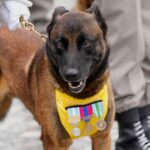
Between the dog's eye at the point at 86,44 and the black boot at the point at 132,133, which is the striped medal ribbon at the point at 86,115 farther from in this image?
the black boot at the point at 132,133

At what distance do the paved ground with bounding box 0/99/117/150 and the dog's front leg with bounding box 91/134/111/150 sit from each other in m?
0.61

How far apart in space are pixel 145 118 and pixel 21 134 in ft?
3.22

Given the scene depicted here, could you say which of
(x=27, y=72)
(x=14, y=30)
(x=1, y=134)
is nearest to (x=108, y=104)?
(x=27, y=72)

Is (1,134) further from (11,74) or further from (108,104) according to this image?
(108,104)

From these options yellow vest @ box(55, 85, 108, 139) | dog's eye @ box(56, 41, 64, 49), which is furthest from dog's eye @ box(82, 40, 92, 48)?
yellow vest @ box(55, 85, 108, 139)

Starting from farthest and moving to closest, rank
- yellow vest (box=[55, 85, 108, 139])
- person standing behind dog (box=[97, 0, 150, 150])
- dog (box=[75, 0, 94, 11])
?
dog (box=[75, 0, 94, 11]) < person standing behind dog (box=[97, 0, 150, 150]) < yellow vest (box=[55, 85, 108, 139])

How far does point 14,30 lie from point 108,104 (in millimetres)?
910

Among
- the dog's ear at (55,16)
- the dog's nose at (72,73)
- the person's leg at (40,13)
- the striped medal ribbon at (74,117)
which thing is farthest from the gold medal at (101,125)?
the person's leg at (40,13)

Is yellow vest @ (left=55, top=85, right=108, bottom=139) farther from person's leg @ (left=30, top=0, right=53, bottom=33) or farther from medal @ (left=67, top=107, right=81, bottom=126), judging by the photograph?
person's leg @ (left=30, top=0, right=53, bottom=33)

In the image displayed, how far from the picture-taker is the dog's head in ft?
10.9

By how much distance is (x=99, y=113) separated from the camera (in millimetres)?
3645

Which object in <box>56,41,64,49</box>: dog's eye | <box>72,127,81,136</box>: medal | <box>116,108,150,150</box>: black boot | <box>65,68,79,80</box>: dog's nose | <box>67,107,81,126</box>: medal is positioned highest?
<box>56,41,64,49</box>: dog's eye

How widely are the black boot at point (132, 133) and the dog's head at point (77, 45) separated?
2.48ft

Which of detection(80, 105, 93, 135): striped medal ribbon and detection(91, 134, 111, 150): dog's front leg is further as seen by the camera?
detection(91, 134, 111, 150): dog's front leg
